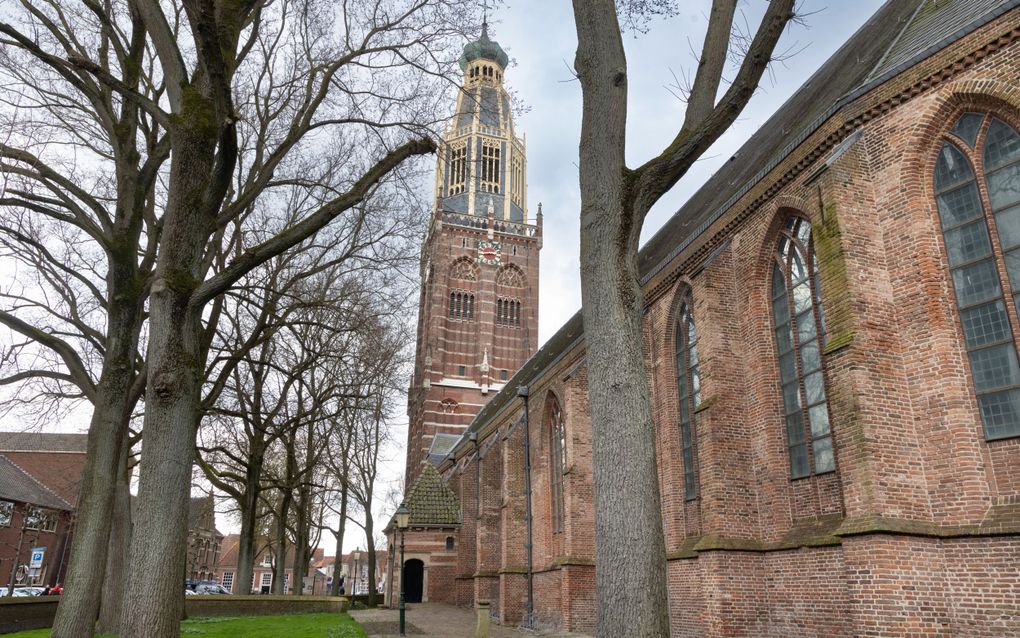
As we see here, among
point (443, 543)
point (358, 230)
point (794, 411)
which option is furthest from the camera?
point (443, 543)

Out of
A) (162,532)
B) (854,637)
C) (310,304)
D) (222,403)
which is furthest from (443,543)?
(162,532)

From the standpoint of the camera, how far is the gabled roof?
3484 cm

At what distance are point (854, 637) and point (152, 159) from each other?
1299cm

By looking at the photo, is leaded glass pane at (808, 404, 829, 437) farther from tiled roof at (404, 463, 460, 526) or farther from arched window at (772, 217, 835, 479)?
tiled roof at (404, 463, 460, 526)

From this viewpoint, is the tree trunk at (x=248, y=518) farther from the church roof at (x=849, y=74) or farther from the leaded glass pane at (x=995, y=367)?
the leaded glass pane at (x=995, y=367)

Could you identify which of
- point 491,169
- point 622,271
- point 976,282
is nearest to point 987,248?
point 976,282

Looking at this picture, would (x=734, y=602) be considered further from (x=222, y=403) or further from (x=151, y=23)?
(x=222, y=403)

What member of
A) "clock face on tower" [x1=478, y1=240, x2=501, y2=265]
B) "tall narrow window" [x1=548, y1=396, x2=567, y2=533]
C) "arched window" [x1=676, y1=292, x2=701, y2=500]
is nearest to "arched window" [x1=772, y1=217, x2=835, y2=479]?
"arched window" [x1=676, y1=292, x2=701, y2=500]

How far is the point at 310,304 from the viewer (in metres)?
12.7

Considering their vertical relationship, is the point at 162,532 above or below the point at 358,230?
below

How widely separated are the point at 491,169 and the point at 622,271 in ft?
188

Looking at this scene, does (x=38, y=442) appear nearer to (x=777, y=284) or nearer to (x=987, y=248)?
(x=777, y=284)

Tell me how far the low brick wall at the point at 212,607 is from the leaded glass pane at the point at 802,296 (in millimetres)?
19253

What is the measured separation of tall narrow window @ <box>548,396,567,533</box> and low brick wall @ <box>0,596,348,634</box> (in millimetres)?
10033
